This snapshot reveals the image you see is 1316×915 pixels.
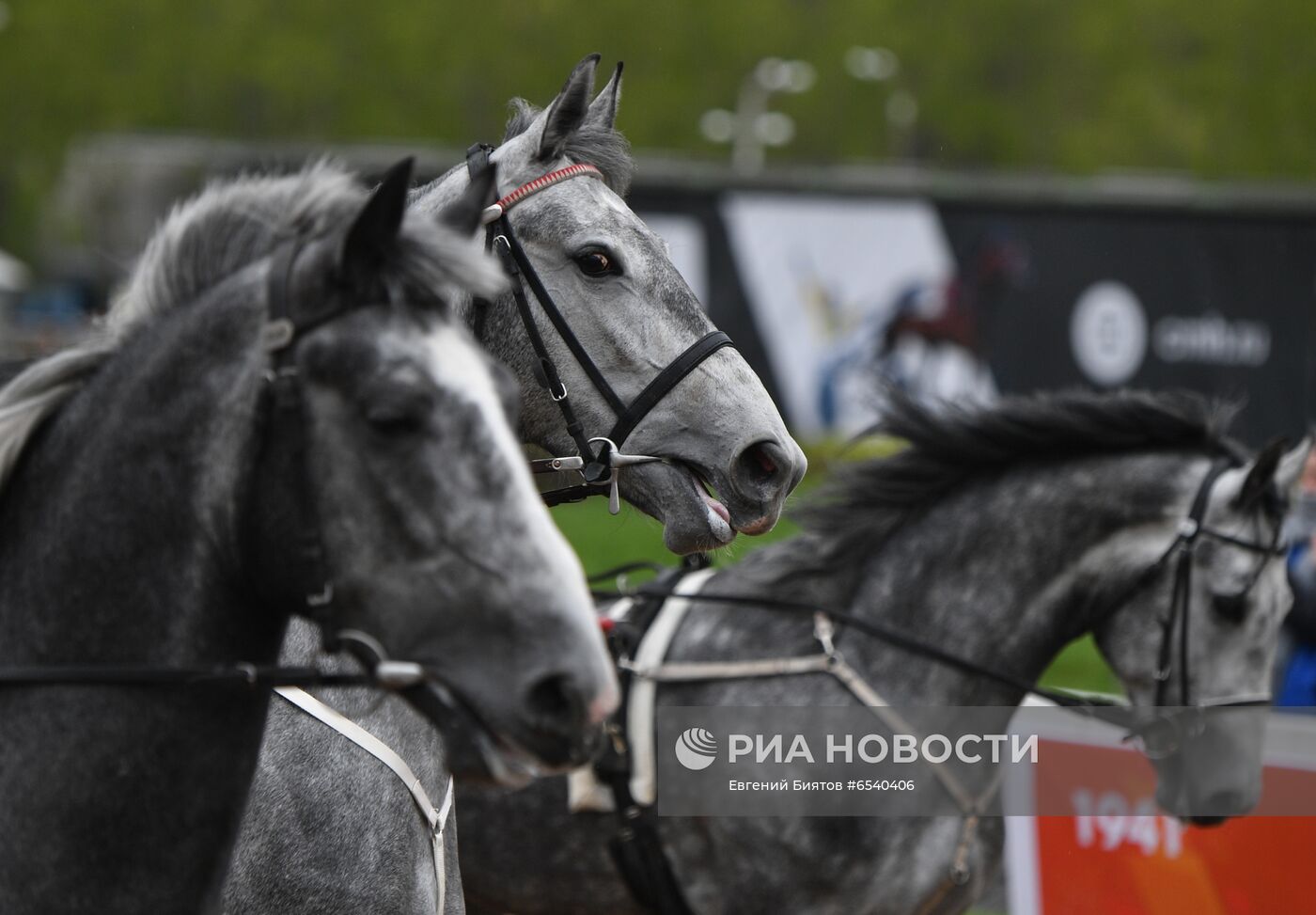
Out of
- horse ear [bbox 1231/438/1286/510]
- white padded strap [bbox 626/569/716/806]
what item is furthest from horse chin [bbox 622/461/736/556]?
horse ear [bbox 1231/438/1286/510]

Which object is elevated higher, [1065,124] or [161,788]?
[1065,124]

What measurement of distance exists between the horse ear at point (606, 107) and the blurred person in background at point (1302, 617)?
4275 millimetres

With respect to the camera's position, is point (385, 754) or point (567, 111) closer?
point (385, 754)

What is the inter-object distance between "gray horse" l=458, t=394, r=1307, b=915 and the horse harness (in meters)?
0.03

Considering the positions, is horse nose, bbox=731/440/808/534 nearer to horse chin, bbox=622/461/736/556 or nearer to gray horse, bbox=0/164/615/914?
horse chin, bbox=622/461/736/556

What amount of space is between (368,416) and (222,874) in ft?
2.28

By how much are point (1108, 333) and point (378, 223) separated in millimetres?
17552

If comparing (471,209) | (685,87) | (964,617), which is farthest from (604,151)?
(685,87)

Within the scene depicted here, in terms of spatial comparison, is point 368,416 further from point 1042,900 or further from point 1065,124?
point 1065,124

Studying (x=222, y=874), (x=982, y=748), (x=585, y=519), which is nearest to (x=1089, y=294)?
(x=585, y=519)

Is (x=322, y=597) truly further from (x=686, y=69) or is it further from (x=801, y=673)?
(x=686, y=69)

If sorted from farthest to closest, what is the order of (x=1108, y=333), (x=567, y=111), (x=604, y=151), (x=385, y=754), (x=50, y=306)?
1. (x=50, y=306)
2. (x=1108, y=333)
3. (x=604, y=151)
4. (x=567, y=111)
5. (x=385, y=754)

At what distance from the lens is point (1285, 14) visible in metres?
35.7

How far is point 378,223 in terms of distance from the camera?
6.70ft
